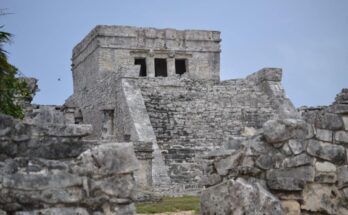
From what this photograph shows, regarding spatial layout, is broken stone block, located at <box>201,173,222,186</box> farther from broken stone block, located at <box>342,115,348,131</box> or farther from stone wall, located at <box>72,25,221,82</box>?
stone wall, located at <box>72,25,221,82</box>

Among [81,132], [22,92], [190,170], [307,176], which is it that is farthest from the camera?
[190,170]

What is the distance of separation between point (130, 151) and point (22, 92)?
683 cm

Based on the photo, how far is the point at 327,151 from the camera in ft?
17.5

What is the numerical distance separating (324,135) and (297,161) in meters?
0.40

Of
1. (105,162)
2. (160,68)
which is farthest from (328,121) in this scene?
(160,68)

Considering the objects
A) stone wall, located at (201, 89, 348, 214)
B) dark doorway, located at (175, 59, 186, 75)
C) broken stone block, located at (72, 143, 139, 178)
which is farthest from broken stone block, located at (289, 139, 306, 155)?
dark doorway, located at (175, 59, 186, 75)

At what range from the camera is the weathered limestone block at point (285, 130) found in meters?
5.20

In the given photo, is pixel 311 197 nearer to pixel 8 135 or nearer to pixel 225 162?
pixel 225 162

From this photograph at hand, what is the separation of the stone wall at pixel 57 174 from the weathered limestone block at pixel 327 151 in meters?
1.77

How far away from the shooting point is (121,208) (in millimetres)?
4285

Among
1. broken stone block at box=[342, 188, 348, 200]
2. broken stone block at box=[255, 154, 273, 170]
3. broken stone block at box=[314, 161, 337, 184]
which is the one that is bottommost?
broken stone block at box=[342, 188, 348, 200]

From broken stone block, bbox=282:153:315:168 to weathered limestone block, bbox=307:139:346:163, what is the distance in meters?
0.07

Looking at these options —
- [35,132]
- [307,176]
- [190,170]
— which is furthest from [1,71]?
[190,170]

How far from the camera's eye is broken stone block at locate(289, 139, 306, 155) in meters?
5.23
